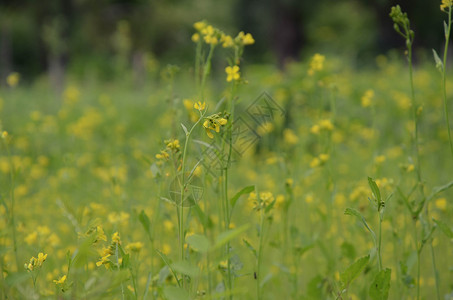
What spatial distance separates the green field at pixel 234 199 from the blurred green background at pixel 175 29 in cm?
396

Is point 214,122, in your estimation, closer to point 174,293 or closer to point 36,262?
point 174,293

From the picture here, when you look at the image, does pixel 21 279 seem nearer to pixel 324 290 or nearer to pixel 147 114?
pixel 324 290

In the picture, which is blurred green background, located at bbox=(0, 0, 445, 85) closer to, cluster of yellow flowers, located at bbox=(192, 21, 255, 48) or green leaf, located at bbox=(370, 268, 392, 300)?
cluster of yellow flowers, located at bbox=(192, 21, 255, 48)

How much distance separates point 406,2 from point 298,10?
280 centimetres

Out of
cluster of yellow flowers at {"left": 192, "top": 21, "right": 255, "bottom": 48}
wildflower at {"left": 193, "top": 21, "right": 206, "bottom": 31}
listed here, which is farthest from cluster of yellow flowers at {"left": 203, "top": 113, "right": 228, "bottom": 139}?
wildflower at {"left": 193, "top": 21, "right": 206, "bottom": 31}

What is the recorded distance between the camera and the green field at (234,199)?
0.93 meters

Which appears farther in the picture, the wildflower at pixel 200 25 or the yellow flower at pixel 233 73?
the wildflower at pixel 200 25

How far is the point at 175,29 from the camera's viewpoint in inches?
752

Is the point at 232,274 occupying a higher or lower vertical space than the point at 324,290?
higher

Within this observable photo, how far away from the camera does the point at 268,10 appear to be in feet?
31.3

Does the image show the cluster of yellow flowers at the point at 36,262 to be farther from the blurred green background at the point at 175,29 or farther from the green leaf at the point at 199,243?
the blurred green background at the point at 175,29

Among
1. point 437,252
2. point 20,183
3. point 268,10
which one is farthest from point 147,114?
point 268,10

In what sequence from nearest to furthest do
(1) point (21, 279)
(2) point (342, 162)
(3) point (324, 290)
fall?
(1) point (21, 279) < (3) point (324, 290) < (2) point (342, 162)

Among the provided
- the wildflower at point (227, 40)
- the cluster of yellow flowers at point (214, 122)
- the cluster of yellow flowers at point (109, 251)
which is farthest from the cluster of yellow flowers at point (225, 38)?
the cluster of yellow flowers at point (109, 251)
